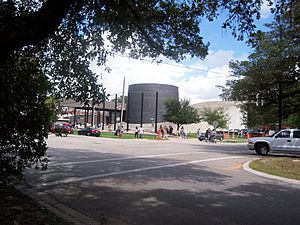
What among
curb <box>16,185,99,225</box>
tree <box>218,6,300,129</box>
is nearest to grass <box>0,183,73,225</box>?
curb <box>16,185,99,225</box>

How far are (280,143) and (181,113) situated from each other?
36551 millimetres

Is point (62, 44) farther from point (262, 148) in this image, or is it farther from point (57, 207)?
point (262, 148)

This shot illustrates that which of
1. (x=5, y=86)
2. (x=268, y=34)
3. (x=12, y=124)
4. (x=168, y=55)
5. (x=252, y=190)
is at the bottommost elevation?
(x=252, y=190)

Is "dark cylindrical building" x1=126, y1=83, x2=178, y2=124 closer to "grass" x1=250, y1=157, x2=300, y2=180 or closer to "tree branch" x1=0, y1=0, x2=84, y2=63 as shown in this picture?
"grass" x1=250, y1=157, x2=300, y2=180

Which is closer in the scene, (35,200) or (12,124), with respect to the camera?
(12,124)

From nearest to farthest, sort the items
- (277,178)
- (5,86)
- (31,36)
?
(31,36)
(5,86)
(277,178)

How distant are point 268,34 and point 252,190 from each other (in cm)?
1265

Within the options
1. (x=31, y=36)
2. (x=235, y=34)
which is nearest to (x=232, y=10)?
(x=235, y=34)

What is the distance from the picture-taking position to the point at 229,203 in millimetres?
7012

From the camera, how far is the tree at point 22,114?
242 inches

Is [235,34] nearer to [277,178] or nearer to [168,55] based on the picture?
[168,55]

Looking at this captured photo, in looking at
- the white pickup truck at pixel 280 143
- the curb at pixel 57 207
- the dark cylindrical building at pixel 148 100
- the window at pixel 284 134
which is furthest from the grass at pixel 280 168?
the dark cylindrical building at pixel 148 100

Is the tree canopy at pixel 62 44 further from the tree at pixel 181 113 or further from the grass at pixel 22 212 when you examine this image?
the tree at pixel 181 113

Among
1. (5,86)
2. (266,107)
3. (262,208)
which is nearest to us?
(5,86)
